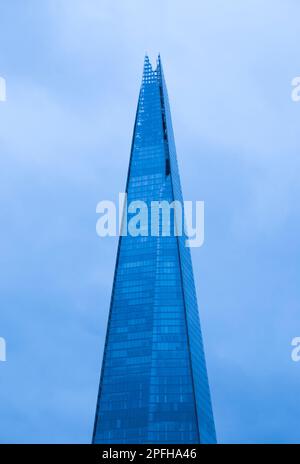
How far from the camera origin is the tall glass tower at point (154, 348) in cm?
15088

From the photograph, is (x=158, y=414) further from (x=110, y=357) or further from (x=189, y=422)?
(x=110, y=357)

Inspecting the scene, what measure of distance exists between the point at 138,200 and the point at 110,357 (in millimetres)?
43885

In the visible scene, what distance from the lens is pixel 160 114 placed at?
192 meters

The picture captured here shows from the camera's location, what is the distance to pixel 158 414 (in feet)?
494

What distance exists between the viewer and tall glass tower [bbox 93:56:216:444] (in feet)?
495

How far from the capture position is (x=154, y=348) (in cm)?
15775
